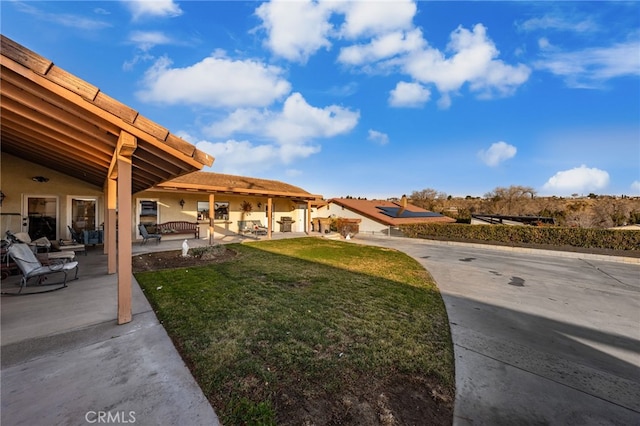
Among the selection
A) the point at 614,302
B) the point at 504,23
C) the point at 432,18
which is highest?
the point at 432,18

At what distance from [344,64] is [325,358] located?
15783 millimetres

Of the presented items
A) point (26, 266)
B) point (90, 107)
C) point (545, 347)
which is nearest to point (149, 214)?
point (26, 266)

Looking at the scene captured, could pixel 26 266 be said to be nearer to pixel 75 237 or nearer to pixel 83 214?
pixel 75 237

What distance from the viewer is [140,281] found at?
18.5ft

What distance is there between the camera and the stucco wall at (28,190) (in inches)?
344

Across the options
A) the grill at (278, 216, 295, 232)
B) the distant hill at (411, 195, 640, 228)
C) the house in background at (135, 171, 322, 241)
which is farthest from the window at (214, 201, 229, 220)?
the distant hill at (411, 195, 640, 228)

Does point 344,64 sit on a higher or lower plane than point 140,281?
higher

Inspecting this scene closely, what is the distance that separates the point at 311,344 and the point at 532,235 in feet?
46.4

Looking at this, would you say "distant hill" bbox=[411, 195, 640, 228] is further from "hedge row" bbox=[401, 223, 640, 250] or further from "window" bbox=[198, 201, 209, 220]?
"window" bbox=[198, 201, 209, 220]

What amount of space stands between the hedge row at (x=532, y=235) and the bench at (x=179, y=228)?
12.4 metres

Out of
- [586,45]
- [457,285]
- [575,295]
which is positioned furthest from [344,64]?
[575,295]

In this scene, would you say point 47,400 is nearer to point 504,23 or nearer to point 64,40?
point 64,40

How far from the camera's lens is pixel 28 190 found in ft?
29.9

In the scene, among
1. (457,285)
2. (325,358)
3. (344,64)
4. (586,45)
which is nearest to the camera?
(325,358)
